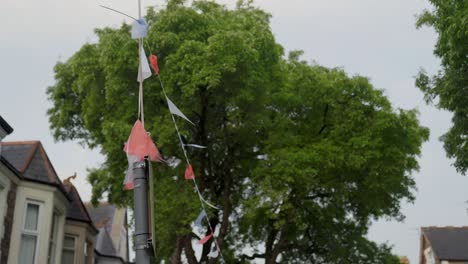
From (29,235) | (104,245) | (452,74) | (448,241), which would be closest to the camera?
(452,74)

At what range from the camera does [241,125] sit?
75.7 feet

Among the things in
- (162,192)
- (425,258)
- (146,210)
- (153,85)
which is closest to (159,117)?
(153,85)

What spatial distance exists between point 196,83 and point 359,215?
38.3 ft

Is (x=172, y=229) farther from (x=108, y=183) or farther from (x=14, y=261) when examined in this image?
(x=14, y=261)

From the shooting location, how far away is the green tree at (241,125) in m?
19.8

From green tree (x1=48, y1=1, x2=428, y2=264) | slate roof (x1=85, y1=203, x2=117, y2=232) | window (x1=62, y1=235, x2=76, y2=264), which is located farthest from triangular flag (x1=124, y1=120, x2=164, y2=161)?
slate roof (x1=85, y1=203, x2=117, y2=232)

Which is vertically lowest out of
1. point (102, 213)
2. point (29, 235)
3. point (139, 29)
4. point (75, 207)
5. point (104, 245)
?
point (139, 29)

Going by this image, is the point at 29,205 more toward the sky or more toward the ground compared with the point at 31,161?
more toward the ground

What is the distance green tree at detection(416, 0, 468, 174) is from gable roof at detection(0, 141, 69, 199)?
12106 millimetres

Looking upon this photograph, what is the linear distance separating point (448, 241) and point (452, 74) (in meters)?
28.3

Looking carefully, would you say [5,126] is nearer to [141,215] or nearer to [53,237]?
[53,237]

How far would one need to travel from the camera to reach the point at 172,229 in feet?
70.6

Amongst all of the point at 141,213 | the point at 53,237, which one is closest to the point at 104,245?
the point at 53,237

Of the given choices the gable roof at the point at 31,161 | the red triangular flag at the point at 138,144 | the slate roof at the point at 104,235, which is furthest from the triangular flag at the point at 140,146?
the slate roof at the point at 104,235
